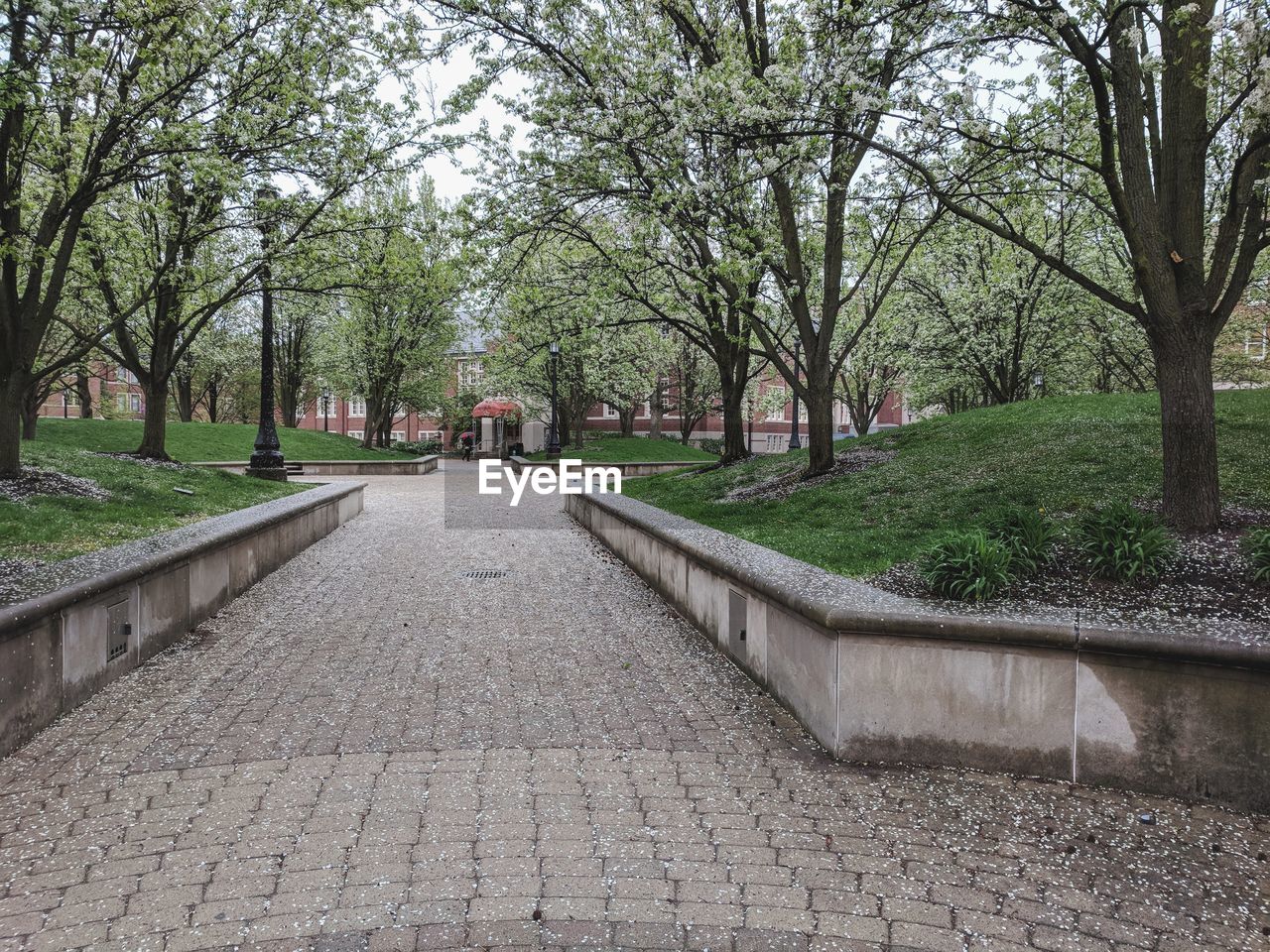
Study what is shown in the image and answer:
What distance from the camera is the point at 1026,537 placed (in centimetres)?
555

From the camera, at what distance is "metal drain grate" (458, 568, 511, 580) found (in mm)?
8984

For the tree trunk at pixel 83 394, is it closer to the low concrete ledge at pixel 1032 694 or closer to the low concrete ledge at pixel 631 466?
the low concrete ledge at pixel 631 466

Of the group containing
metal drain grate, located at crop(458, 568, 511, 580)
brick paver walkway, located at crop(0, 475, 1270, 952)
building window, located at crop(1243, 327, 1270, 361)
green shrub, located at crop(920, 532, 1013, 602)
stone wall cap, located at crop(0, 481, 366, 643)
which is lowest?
brick paver walkway, located at crop(0, 475, 1270, 952)

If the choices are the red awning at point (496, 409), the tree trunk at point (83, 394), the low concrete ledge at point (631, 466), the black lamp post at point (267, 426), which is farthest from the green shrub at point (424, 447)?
A: the black lamp post at point (267, 426)

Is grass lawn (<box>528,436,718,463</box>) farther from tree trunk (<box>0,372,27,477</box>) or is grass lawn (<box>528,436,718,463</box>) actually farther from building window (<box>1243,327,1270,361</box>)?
tree trunk (<box>0,372,27,477</box>)

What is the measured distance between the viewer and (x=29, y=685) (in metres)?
3.96

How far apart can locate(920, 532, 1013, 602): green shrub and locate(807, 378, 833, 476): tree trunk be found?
716 cm

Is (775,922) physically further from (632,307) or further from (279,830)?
(632,307)

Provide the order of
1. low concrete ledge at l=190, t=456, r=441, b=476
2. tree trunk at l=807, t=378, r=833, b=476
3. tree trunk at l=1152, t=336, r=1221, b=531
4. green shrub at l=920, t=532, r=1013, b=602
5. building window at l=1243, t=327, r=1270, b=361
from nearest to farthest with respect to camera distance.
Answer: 1. green shrub at l=920, t=532, r=1013, b=602
2. tree trunk at l=1152, t=336, r=1221, b=531
3. tree trunk at l=807, t=378, r=833, b=476
4. low concrete ledge at l=190, t=456, r=441, b=476
5. building window at l=1243, t=327, r=1270, b=361

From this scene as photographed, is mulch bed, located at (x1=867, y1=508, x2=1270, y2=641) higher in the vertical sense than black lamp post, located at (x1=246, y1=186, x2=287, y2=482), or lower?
lower

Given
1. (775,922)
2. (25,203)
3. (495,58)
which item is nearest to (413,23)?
(495,58)

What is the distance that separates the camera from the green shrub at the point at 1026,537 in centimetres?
520

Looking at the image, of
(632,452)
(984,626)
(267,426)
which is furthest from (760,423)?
(984,626)

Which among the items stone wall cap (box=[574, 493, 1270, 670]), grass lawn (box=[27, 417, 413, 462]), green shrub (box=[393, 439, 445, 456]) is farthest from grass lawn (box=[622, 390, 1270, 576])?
green shrub (box=[393, 439, 445, 456])
